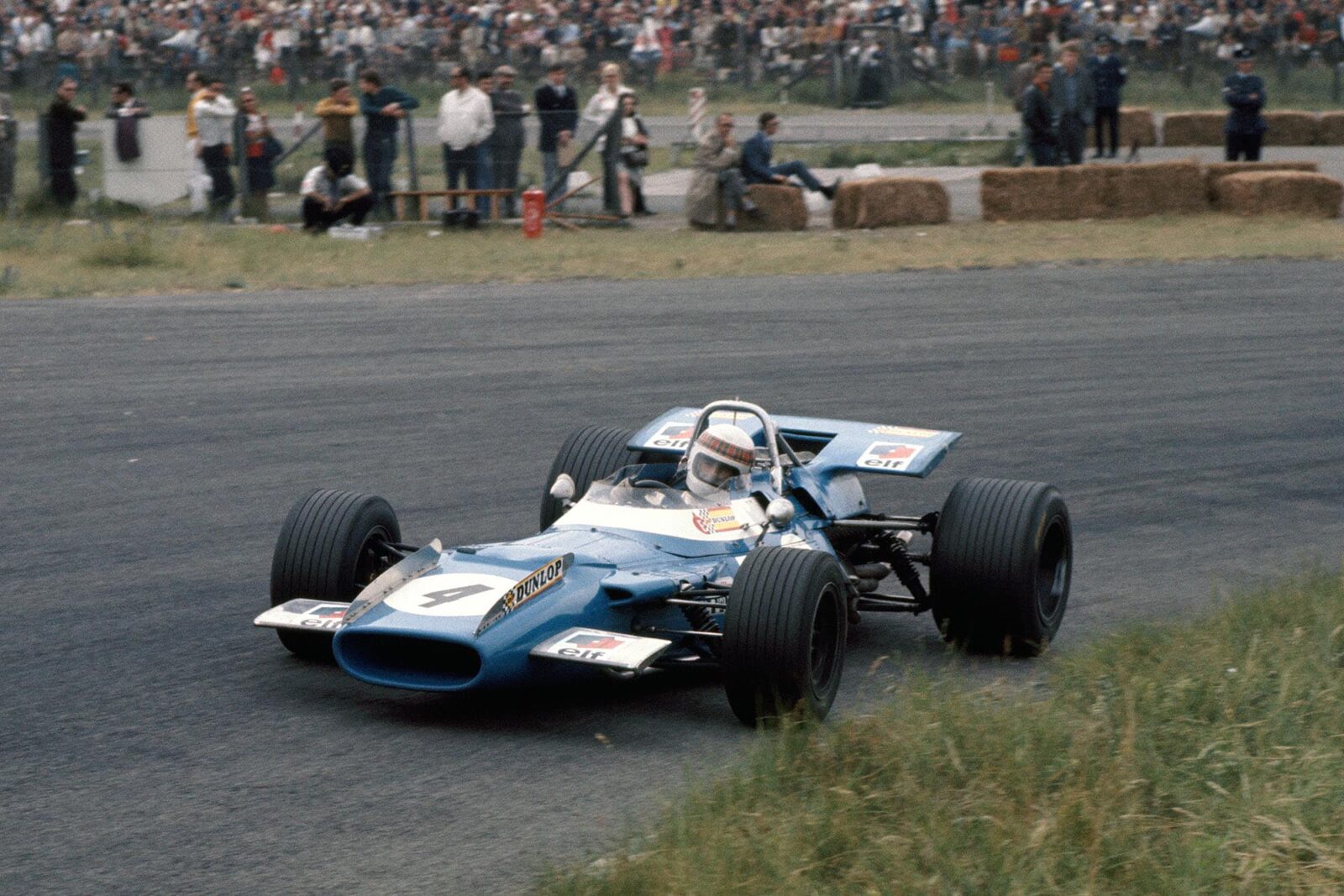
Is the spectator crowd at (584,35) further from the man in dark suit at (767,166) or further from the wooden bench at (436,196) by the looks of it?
the wooden bench at (436,196)

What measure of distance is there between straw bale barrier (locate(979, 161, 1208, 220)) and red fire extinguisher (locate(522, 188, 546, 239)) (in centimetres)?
524

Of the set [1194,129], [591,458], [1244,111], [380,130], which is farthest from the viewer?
[1194,129]

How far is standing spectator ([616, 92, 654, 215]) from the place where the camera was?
2072 centimetres

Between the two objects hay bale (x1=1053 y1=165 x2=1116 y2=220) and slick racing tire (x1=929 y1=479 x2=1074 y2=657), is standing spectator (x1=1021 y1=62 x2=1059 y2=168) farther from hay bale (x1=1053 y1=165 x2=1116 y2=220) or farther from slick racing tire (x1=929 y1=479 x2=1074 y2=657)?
slick racing tire (x1=929 y1=479 x2=1074 y2=657)

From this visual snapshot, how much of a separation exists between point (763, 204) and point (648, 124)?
14.6m

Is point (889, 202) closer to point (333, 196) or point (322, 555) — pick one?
point (333, 196)

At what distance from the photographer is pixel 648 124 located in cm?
3453

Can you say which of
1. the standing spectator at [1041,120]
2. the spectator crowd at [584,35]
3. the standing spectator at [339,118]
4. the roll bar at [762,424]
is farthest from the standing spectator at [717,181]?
the spectator crowd at [584,35]

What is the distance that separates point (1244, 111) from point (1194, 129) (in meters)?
5.75

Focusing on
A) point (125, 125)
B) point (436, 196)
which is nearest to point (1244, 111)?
point (436, 196)

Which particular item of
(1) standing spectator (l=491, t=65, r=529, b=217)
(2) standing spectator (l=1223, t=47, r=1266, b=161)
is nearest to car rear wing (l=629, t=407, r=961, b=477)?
(1) standing spectator (l=491, t=65, r=529, b=217)

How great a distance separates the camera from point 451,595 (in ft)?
18.8

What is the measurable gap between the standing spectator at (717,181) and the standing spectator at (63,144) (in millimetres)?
6917

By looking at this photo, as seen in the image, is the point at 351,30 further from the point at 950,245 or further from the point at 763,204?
the point at 950,245
